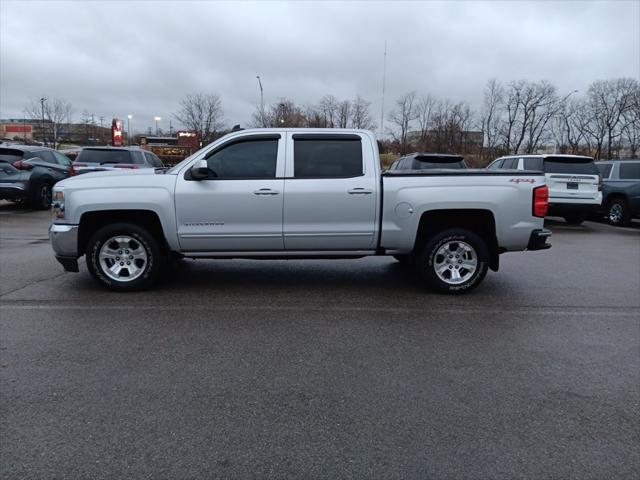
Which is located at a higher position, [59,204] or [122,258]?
[59,204]

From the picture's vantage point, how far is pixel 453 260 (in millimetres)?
5965

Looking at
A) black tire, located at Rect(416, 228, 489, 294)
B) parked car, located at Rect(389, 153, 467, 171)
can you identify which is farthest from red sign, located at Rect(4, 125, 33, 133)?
black tire, located at Rect(416, 228, 489, 294)

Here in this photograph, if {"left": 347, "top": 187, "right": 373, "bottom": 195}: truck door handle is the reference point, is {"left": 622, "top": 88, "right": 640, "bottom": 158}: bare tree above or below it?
above

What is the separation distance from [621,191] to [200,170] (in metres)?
12.9

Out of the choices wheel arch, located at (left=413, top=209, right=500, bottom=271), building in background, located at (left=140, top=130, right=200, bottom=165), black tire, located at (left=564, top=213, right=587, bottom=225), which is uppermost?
building in background, located at (left=140, top=130, right=200, bottom=165)

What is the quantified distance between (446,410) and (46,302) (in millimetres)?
4463

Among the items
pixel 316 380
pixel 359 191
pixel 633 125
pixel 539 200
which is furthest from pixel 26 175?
pixel 633 125

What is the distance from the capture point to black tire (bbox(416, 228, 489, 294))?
19.2 ft

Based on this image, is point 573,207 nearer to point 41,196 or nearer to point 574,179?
point 574,179

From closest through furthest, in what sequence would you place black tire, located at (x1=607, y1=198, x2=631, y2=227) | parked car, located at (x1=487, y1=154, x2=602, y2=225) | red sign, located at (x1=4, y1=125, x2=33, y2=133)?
parked car, located at (x1=487, y1=154, x2=602, y2=225)
black tire, located at (x1=607, y1=198, x2=631, y2=227)
red sign, located at (x1=4, y1=125, x2=33, y2=133)

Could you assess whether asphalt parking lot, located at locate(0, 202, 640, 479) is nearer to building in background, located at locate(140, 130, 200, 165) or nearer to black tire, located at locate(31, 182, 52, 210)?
black tire, located at locate(31, 182, 52, 210)

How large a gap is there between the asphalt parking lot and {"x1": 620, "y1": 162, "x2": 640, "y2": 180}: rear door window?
352 inches

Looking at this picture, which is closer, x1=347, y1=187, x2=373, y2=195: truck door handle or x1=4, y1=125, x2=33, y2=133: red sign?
x1=347, y1=187, x2=373, y2=195: truck door handle

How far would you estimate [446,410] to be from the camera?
3.21 m
